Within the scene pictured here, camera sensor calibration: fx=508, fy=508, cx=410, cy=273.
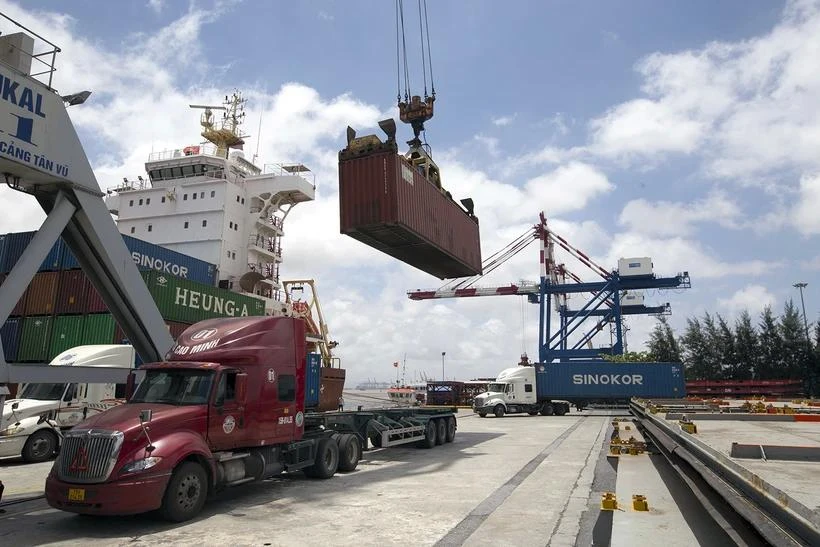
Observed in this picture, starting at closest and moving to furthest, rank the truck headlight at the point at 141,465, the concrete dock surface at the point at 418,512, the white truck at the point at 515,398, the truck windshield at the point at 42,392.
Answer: the concrete dock surface at the point at 418,512 → the truck headlight at the point at 141,465 → the truck windshield at the point at 42,392 → the white truck at the point at 515,398

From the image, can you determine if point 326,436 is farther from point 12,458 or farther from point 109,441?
point 12,458

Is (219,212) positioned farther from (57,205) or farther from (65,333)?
(57,205)

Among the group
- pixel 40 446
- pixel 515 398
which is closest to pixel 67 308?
pixel 40 446

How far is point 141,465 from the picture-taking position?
22.8 feet

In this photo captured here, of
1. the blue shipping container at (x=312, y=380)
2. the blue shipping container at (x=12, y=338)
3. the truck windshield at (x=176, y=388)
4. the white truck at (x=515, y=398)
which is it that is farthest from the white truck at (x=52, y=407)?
the white truck at (x=515, y=398)

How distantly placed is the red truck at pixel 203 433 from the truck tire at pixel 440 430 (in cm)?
528

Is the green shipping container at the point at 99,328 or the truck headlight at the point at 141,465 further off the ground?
the green shipping container at the point at 99,328

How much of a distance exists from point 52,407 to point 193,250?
22.5 m

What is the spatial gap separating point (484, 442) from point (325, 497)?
9.73 meters

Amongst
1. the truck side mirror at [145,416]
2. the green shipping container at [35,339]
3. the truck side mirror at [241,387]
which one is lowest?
the truck side mirror at [145,416]

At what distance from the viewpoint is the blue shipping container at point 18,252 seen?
22391 mm

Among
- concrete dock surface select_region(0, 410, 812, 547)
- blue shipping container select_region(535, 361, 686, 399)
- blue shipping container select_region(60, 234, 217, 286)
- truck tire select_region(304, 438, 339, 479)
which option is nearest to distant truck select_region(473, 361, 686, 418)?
blue shipping container select_region(535, 361, 686, 399)

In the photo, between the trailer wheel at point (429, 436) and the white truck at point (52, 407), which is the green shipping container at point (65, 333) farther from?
the trailer wheel at point (429, 436)

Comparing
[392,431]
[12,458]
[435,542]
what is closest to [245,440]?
[435,542]
